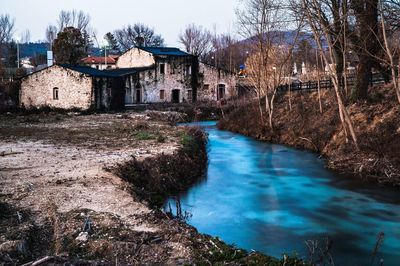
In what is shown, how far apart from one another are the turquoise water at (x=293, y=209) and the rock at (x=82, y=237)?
10.9 ft

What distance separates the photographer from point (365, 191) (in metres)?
14.6

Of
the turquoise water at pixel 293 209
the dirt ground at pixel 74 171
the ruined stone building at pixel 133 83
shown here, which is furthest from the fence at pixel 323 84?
the ruined stone building at pixel 133 83

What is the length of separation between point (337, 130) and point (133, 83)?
29.1m

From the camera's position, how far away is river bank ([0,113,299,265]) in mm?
7301

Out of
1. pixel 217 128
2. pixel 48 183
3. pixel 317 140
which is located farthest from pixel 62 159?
pixel 217 128

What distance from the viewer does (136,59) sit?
52781 mm

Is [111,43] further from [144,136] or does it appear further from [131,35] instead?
[144,136]

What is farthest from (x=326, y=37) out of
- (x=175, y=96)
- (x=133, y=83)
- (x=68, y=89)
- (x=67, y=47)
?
(x=67, y=47)

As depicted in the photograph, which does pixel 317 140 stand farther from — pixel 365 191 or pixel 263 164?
pixel 365 191

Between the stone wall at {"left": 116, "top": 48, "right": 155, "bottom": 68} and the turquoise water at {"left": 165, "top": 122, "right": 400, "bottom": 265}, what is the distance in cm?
3254

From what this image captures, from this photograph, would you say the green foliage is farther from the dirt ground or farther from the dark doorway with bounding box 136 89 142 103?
the dark doorway with bounding box 136 89 142 103

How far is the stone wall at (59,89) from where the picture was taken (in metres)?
38.8

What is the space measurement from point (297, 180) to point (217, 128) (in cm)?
1852

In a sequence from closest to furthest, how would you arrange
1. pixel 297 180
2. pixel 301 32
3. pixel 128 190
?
pixel 128 190, pixel 297 180, pixel 301 32
